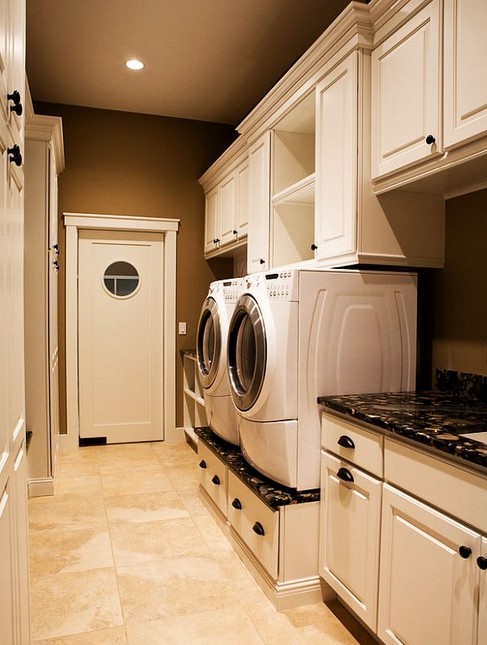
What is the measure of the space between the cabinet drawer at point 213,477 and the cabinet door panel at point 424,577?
1.30m

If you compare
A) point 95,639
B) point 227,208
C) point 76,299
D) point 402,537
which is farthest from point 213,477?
point 76,299

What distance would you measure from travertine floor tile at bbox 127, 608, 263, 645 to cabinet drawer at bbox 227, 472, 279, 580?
9.4 inches

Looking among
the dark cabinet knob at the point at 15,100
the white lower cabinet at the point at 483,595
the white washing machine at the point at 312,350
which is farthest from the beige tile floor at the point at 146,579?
the dark cabinet knob at the point at 15,100

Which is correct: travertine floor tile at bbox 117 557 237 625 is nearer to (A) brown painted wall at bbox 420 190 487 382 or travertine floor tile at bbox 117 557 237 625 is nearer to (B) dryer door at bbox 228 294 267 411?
(B) dryer door at bbox 228 294 267 411

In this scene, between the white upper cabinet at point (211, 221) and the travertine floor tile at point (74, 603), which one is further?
the white upper cabinet at point (211, 221)

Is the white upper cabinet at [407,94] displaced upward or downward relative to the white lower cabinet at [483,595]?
upward

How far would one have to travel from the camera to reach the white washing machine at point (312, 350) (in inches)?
87.4

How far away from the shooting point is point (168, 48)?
3.58m

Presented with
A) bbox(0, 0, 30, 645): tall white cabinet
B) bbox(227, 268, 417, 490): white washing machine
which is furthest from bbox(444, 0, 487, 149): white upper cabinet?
bbox(0, 0, 30, 645): tall white cabinet

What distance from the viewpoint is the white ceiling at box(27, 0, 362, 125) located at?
10.3 ft

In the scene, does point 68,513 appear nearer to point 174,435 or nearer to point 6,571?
point 174,435

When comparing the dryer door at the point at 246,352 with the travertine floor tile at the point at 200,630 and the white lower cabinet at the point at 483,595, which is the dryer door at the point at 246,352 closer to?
the travertine floor tile at the point at 200,630

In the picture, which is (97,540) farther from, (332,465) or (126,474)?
(332,465)

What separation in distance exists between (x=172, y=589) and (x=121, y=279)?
10.2 feet
